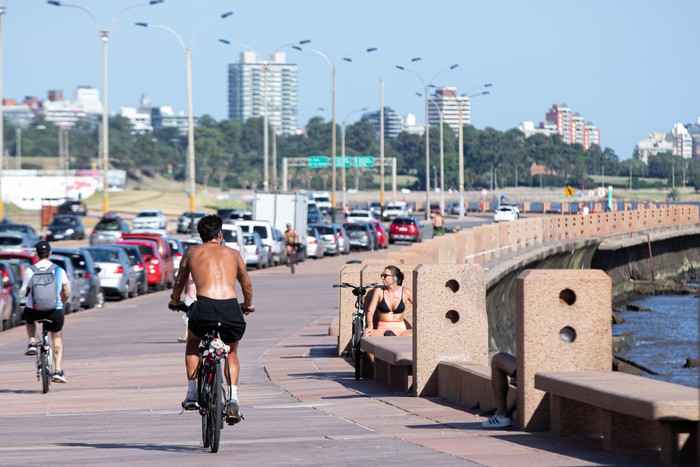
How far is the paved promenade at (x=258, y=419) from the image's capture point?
9.62m

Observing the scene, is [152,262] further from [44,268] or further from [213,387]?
[213,387]

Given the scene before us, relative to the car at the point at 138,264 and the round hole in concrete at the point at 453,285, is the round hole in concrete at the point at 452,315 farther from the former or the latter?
the car at the point at 138,264

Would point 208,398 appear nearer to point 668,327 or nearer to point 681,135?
point 681,135

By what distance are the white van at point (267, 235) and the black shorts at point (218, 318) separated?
42215 millimetres

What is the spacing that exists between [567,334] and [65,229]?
2664 inches

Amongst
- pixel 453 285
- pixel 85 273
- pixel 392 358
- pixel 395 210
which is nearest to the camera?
pixel 453 285

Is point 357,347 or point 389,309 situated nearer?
point 357,347

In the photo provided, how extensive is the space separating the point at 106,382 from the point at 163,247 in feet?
83.0

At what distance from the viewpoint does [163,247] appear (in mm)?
42625

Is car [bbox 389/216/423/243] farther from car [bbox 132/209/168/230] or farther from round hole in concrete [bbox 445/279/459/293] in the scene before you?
round hole in concrete [bbox 445/279/459/293]

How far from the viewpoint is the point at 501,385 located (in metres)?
11.1

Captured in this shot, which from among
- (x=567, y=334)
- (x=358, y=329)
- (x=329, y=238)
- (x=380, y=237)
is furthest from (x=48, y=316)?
(x=380, y=237)

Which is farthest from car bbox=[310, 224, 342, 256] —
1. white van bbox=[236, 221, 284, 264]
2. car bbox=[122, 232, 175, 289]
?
car bbox=[122, 232, 175, 289]

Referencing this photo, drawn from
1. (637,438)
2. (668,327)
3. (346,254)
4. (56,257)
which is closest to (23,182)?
(346,254)
